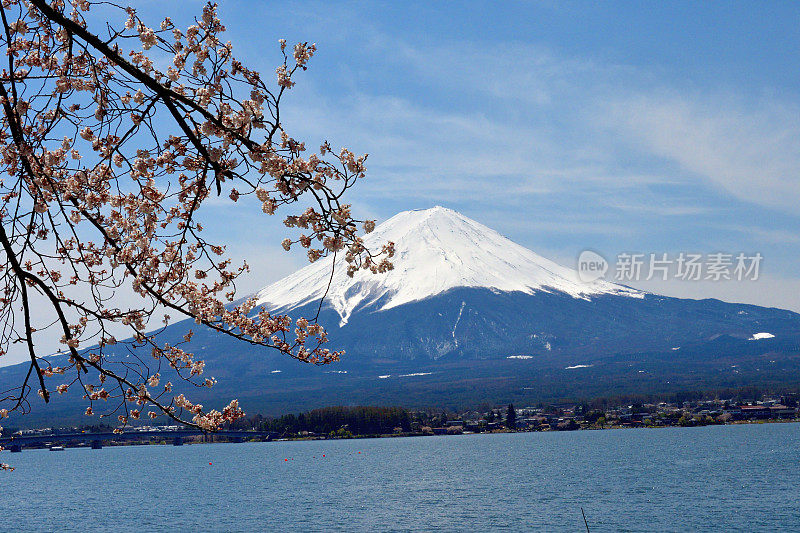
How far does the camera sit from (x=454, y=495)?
60125 millimetres

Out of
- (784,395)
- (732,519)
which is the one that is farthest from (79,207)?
(784,395)

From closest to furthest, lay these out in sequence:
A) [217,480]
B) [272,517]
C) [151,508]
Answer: [272,517] → [151,508] → [217,480]

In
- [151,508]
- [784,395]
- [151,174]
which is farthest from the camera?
[784,395]

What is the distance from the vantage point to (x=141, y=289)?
667 centimetres

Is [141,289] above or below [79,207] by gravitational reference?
below

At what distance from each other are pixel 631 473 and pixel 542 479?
809cm

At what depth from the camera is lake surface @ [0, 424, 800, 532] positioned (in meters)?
45.2

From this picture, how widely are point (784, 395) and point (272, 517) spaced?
6401 inches

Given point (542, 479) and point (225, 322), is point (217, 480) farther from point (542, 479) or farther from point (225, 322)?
point (225, 322)

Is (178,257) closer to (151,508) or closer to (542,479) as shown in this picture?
(151,508)

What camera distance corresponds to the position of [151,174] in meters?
6.36

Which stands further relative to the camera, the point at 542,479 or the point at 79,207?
the point at 542,479

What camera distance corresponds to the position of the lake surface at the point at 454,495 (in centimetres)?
4522

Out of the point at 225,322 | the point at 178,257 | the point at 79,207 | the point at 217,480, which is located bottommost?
the point at 217,480
